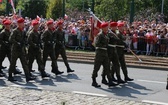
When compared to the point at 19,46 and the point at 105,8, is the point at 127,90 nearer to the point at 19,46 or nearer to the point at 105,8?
the point at 19,46

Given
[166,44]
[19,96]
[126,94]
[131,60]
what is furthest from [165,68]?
[19,96]

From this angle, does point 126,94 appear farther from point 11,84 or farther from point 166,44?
point 166,44

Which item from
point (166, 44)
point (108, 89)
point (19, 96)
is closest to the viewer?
point (19, 96)

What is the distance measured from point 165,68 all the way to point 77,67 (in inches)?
150

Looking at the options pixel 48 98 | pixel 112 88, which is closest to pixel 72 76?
pixel 112 88

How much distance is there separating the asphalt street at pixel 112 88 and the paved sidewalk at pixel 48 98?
58 cm

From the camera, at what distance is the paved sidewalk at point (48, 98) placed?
969 cm

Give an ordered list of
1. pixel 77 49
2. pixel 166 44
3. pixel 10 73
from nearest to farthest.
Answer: pixel 10 73, pixel 166 44, pixel 77 49

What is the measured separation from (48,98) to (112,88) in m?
2.71

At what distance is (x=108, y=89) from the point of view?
1201 centimetres

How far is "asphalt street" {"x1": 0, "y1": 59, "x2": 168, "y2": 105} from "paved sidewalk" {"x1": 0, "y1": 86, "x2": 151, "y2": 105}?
0.58 meters

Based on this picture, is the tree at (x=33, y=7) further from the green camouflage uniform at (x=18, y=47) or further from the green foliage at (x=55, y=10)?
the green camouflage uniform at (x=18, y=47)

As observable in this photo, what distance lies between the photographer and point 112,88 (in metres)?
12.2

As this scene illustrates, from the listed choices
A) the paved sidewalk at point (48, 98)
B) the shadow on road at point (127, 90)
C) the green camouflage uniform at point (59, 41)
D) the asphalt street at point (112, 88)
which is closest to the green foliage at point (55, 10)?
the asphalt street at point (112, 88)
